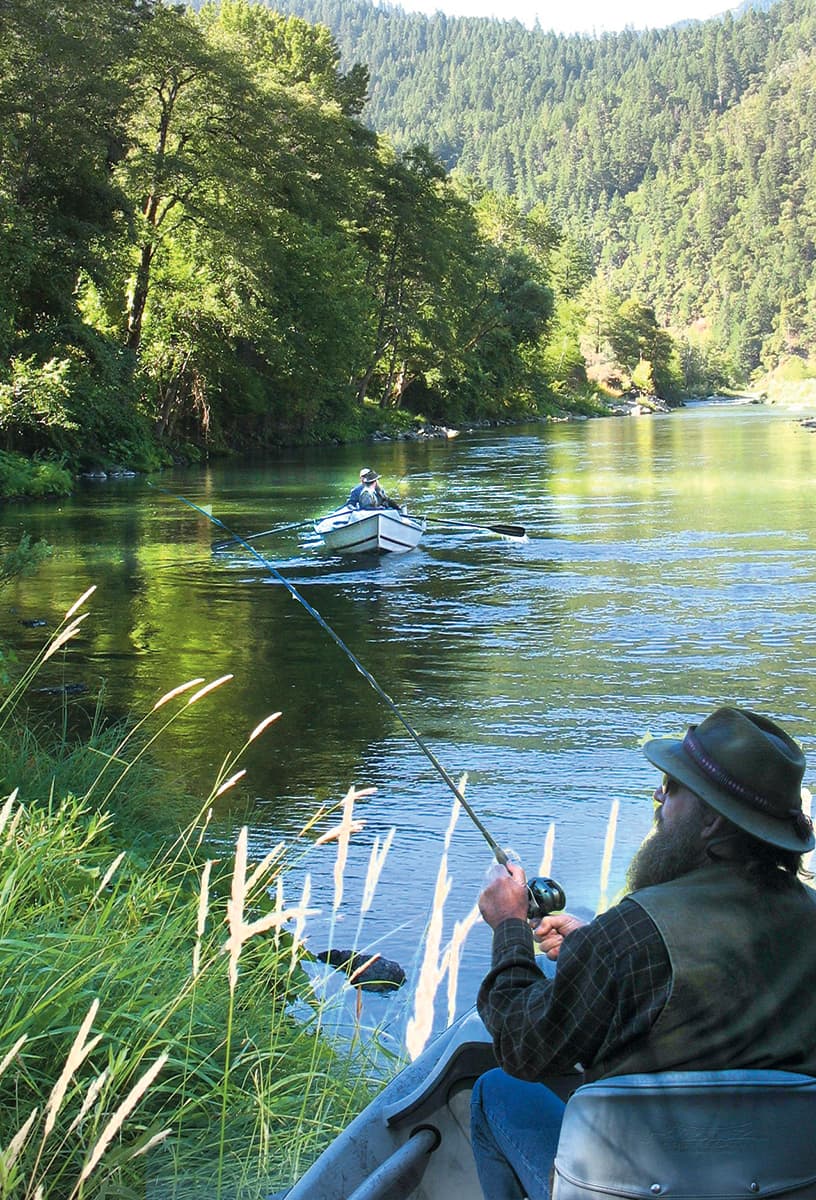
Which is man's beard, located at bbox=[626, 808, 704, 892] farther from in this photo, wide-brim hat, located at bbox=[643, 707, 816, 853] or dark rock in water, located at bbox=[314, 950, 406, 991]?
dark rock in water, located at bbox=[314, 950, 406, 991]

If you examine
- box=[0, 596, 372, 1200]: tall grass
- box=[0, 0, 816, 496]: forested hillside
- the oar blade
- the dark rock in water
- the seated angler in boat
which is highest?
box=[0, 0, 816, 496]: forested hillside

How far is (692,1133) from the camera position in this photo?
2066mm

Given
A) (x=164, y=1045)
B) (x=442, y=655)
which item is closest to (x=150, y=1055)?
(x=164, y=1045)

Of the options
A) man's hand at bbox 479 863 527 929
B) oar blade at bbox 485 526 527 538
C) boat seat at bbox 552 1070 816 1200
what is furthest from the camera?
oar blade at bbox 485 526 527 538

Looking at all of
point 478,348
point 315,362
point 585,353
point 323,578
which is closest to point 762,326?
point 585,353

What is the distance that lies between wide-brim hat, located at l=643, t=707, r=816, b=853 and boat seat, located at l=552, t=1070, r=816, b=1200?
38 centimetres

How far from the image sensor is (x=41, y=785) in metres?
5.73

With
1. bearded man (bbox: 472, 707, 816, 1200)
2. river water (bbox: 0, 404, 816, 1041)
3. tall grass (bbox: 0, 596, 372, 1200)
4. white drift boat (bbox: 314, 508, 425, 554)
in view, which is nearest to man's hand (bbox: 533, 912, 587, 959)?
bearded man (bbox: 472, 707, 816, 1200)

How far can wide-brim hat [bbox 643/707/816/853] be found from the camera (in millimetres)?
2250

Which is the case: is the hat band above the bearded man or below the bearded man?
above

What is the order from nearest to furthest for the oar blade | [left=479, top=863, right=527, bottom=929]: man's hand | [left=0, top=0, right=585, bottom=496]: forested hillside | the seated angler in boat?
[left=479, top=863, right=527, bottom=929]: man's hand
the seated angler in boat
the oar blade
[left=0, top=0, right=585, bottom=496]: forested hillside

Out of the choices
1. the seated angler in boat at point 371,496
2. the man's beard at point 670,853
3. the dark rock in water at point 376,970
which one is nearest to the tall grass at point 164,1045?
the man's beard at point 670,853

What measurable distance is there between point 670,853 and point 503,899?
0.44 m

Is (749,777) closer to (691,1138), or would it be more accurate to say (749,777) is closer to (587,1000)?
(587,1000)
